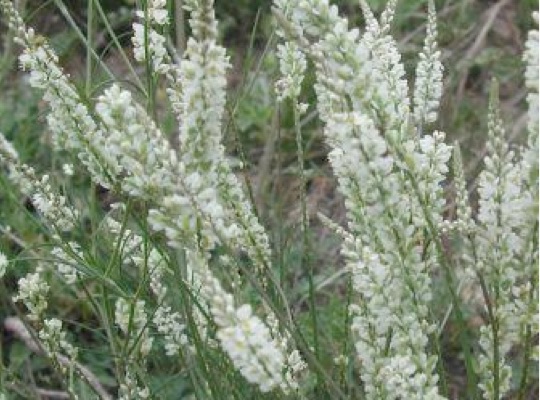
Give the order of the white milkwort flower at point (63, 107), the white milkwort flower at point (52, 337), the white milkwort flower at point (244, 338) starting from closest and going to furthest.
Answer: the white milkwort flower at point (244, 338)
the white milkwort flower at point (63, 107)
the white milkwort flower at point (52, 337)

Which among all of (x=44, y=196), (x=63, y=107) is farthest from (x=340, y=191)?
(x=44, y=196)

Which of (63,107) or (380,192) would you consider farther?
(63,107)

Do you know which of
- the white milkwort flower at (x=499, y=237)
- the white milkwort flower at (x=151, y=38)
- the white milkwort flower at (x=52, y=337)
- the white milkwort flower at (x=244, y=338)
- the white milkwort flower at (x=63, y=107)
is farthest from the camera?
the white milkwort flower at (x=52, y=337)

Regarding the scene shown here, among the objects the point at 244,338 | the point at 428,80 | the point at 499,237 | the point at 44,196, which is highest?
the point at 428,80

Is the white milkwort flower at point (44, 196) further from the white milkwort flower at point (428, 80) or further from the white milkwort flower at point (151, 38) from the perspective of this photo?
the white milkwort flower at point (428, 80)

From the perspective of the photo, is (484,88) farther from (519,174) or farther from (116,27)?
(519,174)

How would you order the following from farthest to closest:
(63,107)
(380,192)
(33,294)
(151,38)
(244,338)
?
(33,294)
(151,38)
(63,107)
(380,192)
(244,338)

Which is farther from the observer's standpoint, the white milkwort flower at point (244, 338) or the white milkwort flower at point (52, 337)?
the white milkwort flower at point (52, 337)

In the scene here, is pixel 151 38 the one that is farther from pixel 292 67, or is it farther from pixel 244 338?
pixel 244 338

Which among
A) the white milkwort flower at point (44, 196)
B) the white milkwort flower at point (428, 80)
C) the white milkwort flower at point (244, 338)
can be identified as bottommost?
the white milkwort flower at point (244, 338)

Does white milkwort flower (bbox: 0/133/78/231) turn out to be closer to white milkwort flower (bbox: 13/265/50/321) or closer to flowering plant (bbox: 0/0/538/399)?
flowering plant (bbox: 0/0/538/399)

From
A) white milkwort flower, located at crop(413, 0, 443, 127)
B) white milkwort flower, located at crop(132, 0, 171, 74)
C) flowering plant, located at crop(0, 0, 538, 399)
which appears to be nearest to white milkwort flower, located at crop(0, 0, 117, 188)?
flowering plant, located at crop(0, 0, 538, 399)

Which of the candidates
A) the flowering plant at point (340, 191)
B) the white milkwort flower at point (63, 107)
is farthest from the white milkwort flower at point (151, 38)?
the white milkwort flower at point (63, 107)
